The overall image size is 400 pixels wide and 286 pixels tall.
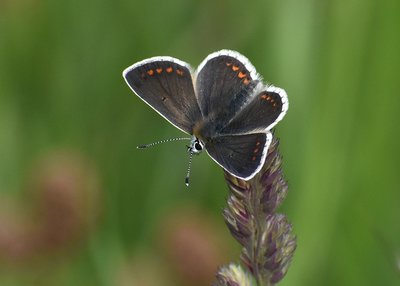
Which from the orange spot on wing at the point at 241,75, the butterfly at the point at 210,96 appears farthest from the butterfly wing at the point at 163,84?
the orange spot on wing at the point at 241,75

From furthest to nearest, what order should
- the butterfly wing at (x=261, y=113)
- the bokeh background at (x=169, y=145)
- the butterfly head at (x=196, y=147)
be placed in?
the bokeh background at (x=169, y=145), the butterfly head at (x=196, y=147), the butterfly wing at (x=261, y=113)

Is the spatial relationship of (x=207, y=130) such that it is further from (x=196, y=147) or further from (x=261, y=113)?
(x=261, y=113)

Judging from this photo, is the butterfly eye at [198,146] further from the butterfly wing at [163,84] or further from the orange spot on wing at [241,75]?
the orange spot on wing at [241,75]

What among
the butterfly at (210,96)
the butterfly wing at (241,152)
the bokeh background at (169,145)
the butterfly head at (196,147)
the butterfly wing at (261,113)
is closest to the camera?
the butterfly wing at (241,152)

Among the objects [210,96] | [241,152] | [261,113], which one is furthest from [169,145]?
[241,152]

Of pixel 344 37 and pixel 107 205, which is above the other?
pixel 344 37

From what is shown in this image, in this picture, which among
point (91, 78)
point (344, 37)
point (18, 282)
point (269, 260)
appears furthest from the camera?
point (91, 78)

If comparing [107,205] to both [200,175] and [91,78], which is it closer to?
[200,175]

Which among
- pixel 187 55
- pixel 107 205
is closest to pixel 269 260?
pixel 107 205
